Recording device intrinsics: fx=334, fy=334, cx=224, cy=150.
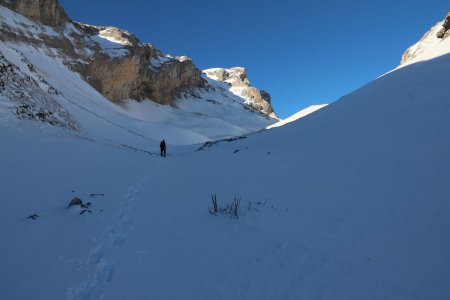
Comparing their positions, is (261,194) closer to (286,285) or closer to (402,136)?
(286,285)

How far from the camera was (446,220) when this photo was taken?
5422 mm

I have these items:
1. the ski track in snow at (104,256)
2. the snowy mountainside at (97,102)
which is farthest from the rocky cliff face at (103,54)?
the ski track in snow at (104,256)

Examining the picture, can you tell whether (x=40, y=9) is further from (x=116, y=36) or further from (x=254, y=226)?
(x=254, y=226)

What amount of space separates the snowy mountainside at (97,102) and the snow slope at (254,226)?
10.1m

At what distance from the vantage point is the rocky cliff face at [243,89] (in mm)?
150250

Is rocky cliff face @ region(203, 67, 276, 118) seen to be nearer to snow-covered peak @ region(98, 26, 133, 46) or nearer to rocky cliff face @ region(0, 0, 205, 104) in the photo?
rocky cliff face @ region(0, 0, 205, 104)

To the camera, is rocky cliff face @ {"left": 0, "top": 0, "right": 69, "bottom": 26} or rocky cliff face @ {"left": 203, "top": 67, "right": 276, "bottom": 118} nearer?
rocky cliff face @ {"left": 0, "top": 0, "right": 69, "bottom": 26}

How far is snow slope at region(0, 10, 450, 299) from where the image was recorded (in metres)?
4.15

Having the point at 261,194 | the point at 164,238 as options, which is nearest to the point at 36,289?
the point at 164,238

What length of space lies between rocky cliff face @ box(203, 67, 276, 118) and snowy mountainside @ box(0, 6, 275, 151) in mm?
22261

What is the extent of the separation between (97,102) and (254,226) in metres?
49.1

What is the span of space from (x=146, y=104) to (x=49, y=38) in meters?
28.4

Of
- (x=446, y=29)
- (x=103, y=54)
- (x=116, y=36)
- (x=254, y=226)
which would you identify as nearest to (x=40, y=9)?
(x=103, y=54)

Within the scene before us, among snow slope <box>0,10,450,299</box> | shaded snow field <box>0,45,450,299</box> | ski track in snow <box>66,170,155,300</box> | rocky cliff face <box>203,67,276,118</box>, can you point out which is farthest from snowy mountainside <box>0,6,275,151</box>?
rocky cliff face <box>203,67,276,118</box>
